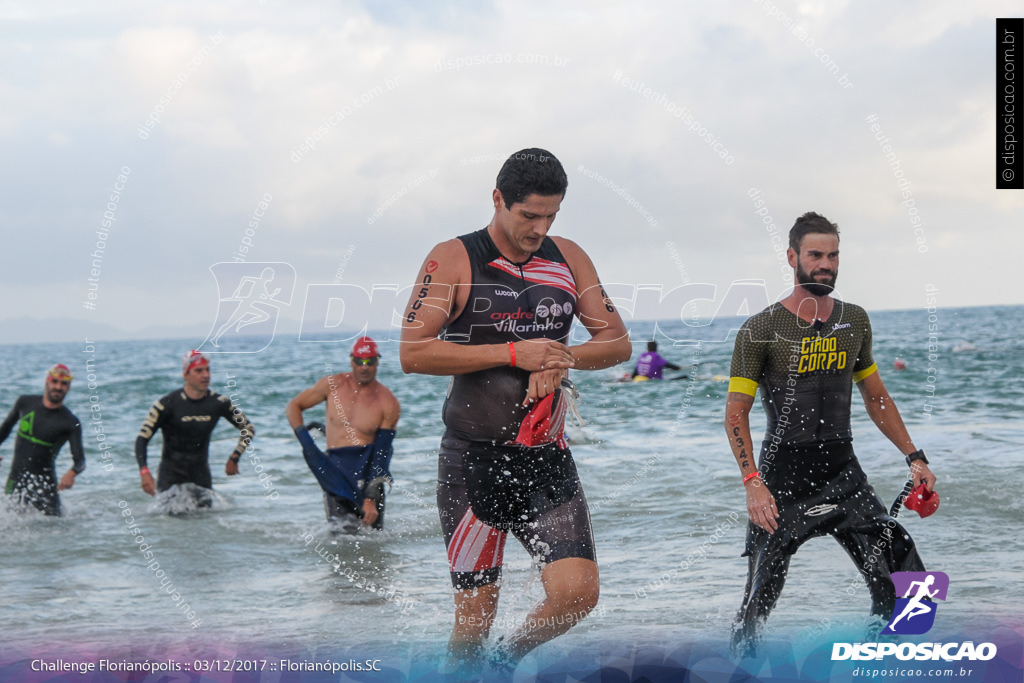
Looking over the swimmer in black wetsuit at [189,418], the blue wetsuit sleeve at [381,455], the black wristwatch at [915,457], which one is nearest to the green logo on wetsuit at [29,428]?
the swimmer in black wetsuit at [189,418]

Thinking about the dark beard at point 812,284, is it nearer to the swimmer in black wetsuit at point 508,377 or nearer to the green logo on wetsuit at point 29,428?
the swimmer in black wetsuit at point 508,377

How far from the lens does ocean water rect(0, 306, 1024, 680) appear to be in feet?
22.4

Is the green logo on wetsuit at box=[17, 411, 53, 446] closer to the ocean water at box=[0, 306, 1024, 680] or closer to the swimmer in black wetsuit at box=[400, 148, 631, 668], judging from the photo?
the ocean water at box=[0, 306, 1024, 680]

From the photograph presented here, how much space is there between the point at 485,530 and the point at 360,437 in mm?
5674

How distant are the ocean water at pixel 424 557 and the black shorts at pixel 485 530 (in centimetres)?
132

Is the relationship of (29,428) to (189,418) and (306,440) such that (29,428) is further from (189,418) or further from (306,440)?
(306,440)

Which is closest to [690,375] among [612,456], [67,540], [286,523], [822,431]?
[612,456]

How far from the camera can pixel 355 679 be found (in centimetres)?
513

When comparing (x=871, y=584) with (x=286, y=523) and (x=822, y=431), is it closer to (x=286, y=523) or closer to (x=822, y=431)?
(x=822, y=431)

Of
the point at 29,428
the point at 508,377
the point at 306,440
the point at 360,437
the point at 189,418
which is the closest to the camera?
the point at 508,377

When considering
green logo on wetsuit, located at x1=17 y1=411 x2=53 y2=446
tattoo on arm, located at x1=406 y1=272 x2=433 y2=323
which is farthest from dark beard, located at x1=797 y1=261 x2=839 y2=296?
green logo on wetsuit, located at x1=17 y1=411 x2=53 y2=446

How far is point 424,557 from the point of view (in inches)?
376

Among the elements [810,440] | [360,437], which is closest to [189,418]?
[360,437]

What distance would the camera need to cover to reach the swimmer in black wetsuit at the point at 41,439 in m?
11.5
